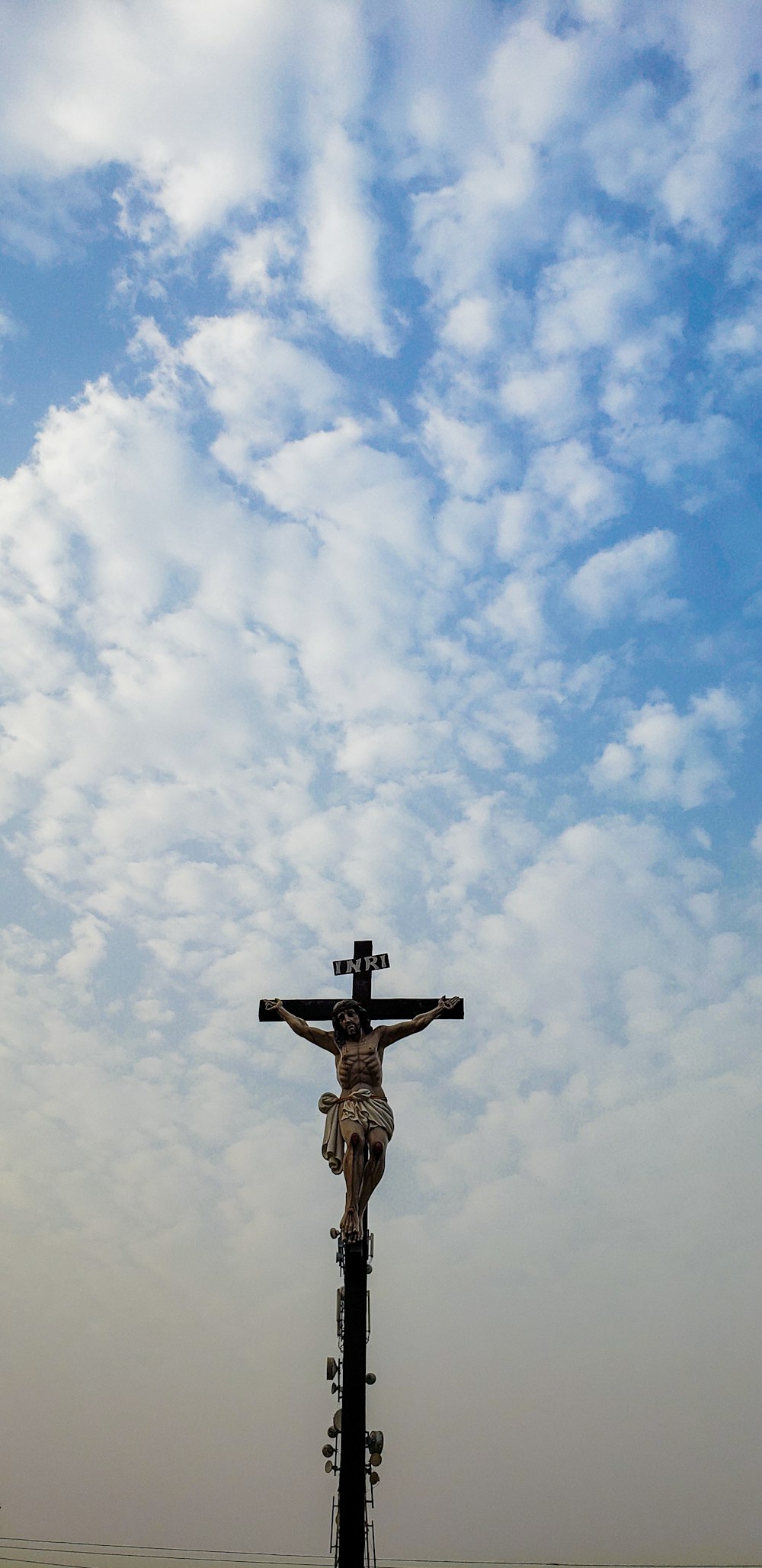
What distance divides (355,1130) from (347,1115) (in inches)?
6.9

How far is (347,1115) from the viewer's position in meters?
9.73

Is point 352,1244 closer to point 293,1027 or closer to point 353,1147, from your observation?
point 353,1147

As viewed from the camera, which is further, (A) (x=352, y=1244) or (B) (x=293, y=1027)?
(B) (x=293, y=1027)

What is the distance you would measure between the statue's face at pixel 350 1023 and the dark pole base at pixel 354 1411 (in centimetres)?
164

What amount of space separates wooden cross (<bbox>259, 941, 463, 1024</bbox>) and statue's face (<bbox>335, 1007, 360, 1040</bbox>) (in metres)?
0.25

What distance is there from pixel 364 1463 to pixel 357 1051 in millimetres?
3271

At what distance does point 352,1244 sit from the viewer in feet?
30.8

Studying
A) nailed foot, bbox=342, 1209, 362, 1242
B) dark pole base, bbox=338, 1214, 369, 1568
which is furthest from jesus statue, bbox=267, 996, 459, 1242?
dark pole base, bbox=338, 1214, 369, 1568

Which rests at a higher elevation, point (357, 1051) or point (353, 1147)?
point (357, 1051)

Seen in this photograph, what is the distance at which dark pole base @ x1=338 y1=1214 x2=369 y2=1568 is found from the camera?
8461 millimetres

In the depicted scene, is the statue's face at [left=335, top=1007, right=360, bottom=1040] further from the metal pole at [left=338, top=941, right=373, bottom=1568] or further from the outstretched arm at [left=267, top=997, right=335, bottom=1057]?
the metal pole at [left=338, top=941, right=373, bottom=1568]

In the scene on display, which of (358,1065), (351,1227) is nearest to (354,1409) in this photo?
(351,1227)

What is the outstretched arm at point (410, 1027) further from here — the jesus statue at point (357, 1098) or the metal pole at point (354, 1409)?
the metal pole at point (354, 1409)

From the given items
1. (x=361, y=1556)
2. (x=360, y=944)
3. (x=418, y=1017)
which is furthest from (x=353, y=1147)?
(x=361, y=1556)
